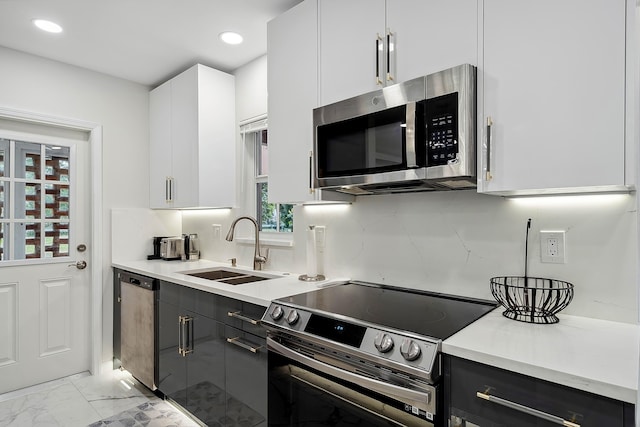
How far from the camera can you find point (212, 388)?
6.74 feet

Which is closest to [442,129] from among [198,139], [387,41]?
[387,41]

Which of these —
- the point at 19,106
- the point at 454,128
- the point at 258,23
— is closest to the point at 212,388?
the point at 454,128

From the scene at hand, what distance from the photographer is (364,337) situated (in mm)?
1281

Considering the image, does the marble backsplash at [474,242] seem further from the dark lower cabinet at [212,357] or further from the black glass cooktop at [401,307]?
the dark lower cabinet at [212,357]

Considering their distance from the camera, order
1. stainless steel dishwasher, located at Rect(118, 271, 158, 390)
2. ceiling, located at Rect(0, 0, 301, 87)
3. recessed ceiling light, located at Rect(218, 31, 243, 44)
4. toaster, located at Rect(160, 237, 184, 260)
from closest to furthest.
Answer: ceiling, located at Rect(0, 0, 301, 87) < recessed ceiling light, located at Rect(218, 31, 243, 44) < stainless steel dishwasher, located at Rect(118, 271, 158, 390) < toaster, located at Rect(160, 237, 184, 260)

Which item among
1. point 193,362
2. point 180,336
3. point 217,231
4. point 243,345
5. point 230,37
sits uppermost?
point 230,37

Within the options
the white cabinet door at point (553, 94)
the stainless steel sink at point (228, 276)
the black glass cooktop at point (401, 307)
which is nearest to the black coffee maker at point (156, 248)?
the stainless steel sink at point (228, 276)

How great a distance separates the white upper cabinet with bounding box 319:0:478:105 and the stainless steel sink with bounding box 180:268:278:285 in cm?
133

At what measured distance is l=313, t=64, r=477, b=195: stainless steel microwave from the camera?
4.45 feet

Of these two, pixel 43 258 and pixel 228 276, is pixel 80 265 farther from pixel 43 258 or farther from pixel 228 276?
pixel 228 276

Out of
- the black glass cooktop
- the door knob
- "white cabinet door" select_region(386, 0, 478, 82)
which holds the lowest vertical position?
the door knob

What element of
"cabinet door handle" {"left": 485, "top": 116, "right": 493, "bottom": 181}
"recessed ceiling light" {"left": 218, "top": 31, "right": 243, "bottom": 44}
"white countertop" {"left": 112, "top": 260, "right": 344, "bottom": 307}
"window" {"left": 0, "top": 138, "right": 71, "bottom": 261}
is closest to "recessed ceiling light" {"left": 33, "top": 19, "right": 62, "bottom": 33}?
"window" {"left": 0, "top": 138, "right": 71, "bottom": 261}

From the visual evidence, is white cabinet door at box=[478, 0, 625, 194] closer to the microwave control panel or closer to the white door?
the microwave control panel

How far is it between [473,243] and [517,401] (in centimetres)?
79
